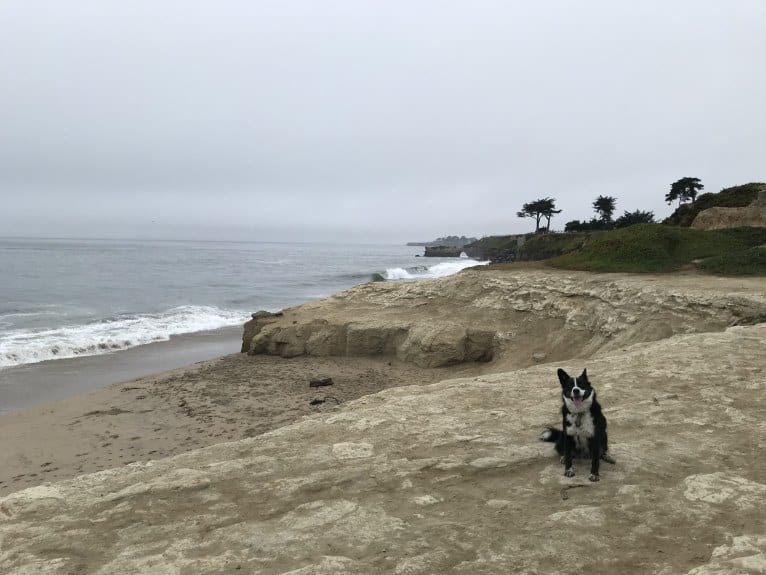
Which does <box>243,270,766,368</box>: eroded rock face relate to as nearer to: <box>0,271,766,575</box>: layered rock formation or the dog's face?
<box>0,271,766,575</box>: layered rock formation

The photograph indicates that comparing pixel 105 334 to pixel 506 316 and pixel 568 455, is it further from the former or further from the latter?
pixel 568 455

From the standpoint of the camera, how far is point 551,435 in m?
5.31

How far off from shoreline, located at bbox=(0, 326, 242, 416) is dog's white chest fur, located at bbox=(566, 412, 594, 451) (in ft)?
42.8

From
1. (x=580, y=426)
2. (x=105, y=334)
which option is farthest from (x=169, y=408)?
(x=105, y=334)

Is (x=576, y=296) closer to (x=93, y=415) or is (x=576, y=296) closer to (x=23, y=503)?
(x=93, y=415)

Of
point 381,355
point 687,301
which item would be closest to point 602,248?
point 687,301

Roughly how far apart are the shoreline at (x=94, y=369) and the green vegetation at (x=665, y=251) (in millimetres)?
13834

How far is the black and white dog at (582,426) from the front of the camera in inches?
175

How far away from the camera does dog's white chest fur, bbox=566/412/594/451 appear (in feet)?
14.8

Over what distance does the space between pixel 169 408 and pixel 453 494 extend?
370 inches

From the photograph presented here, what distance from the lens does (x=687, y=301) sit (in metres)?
12.1

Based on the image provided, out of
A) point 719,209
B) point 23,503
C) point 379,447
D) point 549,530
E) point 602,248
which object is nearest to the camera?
point 549,530

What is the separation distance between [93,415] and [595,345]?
11683mm

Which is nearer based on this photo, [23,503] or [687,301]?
[23,503]
